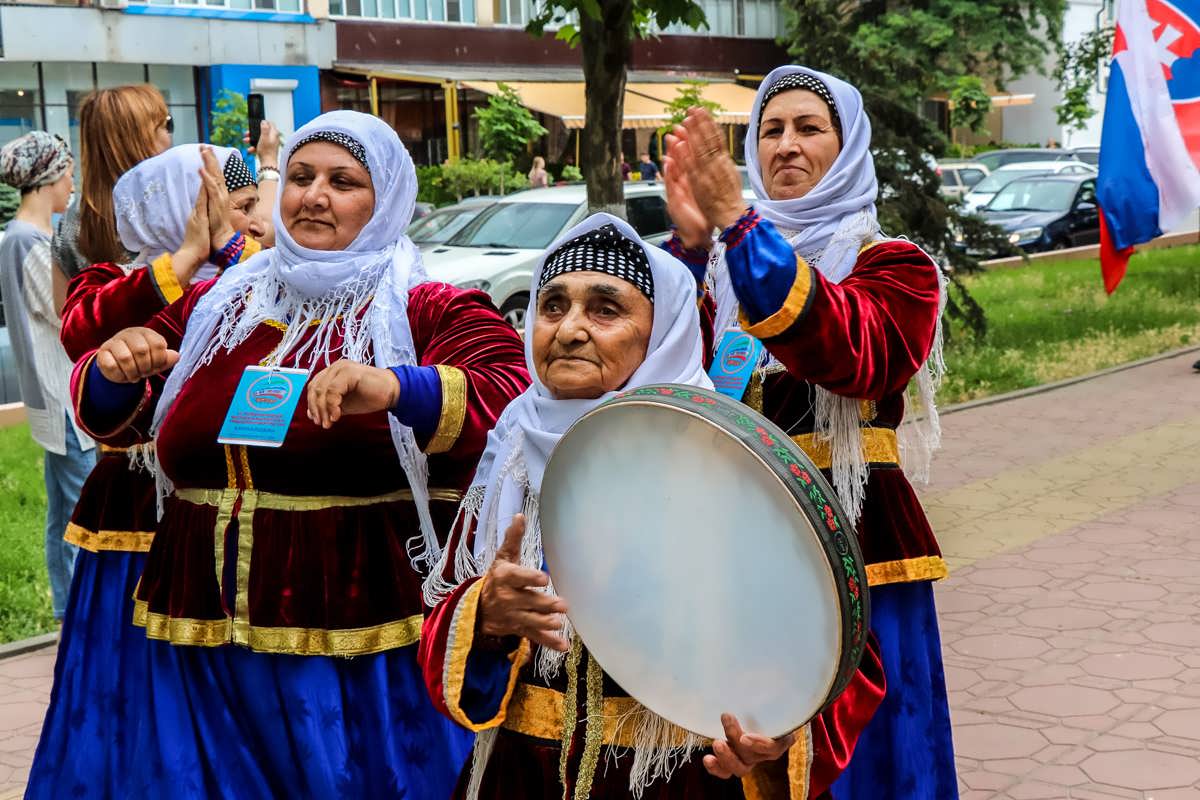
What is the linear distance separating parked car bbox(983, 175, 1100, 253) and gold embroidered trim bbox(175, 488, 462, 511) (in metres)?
18.1

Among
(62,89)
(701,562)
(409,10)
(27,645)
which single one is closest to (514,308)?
(27,645)

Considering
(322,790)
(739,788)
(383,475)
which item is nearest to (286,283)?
(383,475)

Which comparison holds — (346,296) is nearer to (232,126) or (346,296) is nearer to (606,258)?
(606,258)

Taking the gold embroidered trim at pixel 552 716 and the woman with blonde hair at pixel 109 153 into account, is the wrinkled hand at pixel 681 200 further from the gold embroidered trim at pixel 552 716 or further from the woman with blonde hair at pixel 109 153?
the woman with blonde hair at pixel 109 153

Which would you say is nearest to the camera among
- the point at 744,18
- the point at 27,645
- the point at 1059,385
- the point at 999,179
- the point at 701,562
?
the point at 701,562

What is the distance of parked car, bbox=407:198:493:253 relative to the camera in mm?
14687

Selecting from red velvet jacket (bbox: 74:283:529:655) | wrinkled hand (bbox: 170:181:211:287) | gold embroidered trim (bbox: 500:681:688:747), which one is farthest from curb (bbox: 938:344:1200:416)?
gold embroidered trim (bbox: 500:681:688:747)

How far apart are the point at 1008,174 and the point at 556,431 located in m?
23.5

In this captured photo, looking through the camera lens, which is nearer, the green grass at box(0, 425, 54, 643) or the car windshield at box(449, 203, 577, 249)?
the green grass at box(0, 425, 54, 643)

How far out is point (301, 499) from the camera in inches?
131

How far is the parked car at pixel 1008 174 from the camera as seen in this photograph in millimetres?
22891

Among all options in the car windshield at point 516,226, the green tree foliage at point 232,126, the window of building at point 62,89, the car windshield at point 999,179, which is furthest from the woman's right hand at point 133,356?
the window of building at point 62,89

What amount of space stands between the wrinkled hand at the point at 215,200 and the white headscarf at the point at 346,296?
0.77 feet

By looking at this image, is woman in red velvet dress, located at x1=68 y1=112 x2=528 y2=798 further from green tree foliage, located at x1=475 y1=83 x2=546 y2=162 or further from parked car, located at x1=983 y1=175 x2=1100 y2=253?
green tree foliage, located at x1=475 y1=83 x2=546 y2=162
